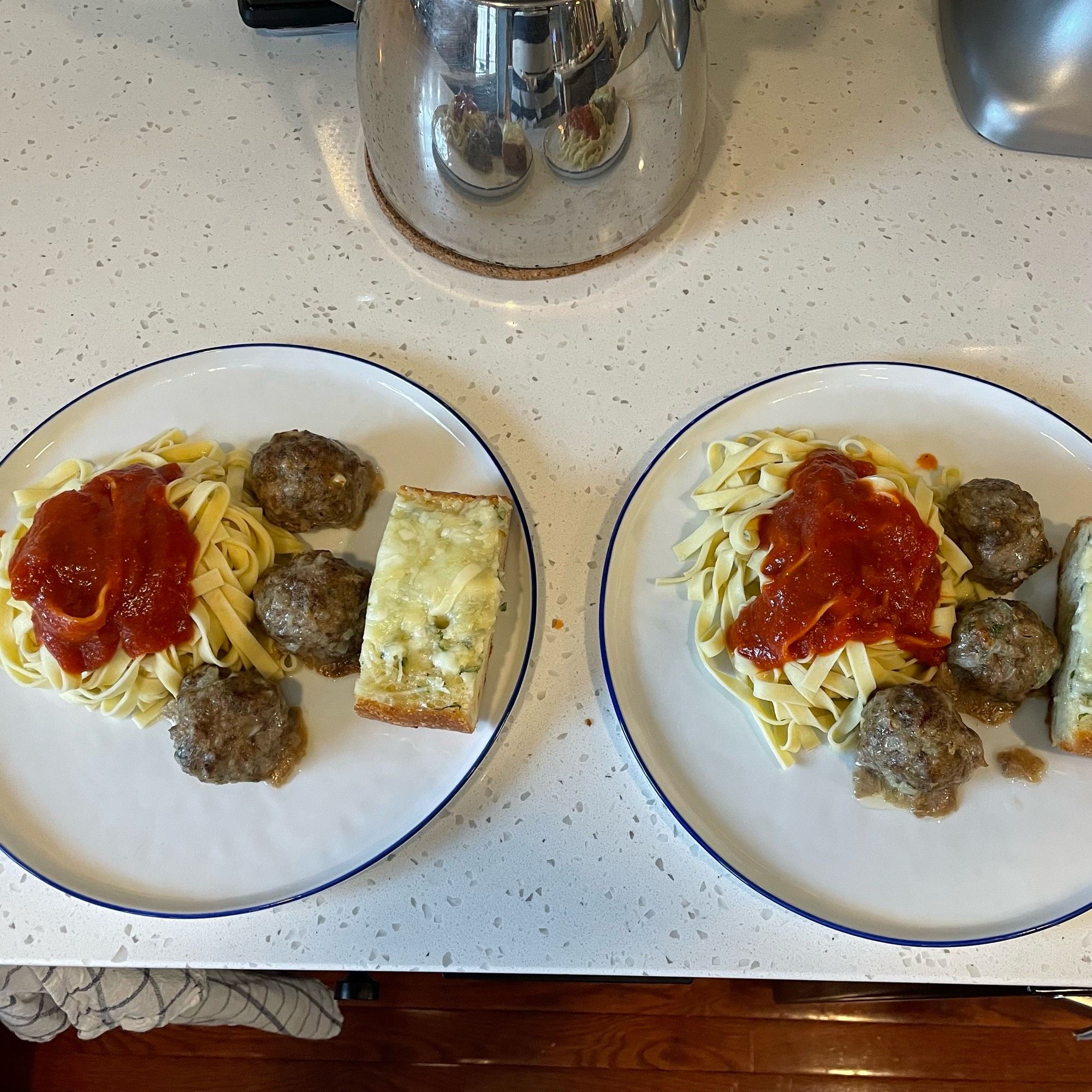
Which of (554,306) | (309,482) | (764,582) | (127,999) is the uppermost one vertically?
(554,306)

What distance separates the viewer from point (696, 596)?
6.26 feet

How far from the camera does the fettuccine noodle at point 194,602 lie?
185cm

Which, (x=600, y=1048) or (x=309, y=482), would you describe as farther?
(x=600, y=1048)

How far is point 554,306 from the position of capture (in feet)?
7.50

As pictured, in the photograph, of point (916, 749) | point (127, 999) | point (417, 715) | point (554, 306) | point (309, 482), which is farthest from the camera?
point (554, 306)

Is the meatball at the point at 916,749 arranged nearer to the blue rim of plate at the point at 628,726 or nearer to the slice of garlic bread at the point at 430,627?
the blue rim of plate at the point at 628,726

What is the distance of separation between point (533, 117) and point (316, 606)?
1.10 metres

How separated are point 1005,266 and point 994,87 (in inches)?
20.9

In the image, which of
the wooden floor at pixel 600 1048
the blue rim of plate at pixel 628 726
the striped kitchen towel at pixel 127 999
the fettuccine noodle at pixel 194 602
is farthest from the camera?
the wooden floor at pixel 600 1048

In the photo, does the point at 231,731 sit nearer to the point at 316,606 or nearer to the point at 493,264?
the point at 316,606

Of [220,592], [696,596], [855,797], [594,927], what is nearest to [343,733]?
[220,592]

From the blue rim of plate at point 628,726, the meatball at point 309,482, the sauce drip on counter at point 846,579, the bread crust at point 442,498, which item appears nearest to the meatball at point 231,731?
the meatball at point 309,482

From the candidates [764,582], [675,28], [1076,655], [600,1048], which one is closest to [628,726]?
[764,582]

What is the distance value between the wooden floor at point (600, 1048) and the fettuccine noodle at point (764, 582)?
1.69 meters
